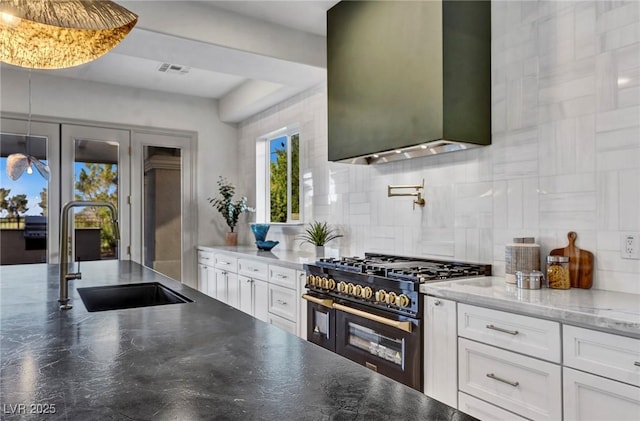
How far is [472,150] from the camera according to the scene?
2707 millimetres

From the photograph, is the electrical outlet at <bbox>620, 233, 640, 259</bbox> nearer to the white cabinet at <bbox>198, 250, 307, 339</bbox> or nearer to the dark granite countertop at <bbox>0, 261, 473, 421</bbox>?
the dark granite countertop at <bbox>0, 261, 473, 421</bbox>

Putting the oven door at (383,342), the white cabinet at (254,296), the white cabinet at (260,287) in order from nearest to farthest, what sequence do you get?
the oven door at (383,342), the white cabinet at (260,287), the white cabinet at (254,296)

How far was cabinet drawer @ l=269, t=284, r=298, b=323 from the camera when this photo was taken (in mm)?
3359

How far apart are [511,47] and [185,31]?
210 centimetres

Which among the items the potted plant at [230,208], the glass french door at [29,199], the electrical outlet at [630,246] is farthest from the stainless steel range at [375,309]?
the glass french door at [29,199]

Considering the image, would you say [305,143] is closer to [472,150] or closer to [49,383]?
[472,150]

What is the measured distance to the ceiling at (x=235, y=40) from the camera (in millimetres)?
3012

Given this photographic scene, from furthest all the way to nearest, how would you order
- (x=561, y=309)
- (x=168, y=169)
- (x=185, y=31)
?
(x=168, y=169) → (x=185, y=31) → (x=561, y=309)

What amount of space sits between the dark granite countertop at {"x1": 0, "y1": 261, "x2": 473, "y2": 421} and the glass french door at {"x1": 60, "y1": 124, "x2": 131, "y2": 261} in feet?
12.0

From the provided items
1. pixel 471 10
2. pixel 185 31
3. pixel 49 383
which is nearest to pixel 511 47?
pixel 471 10

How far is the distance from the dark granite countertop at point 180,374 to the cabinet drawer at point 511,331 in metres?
1.05

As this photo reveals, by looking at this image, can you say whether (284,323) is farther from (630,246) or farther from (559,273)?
(630,246)

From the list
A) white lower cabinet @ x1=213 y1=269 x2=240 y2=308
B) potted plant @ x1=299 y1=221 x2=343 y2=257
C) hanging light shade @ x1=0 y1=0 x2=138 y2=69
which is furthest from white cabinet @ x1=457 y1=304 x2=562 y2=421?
white lower cabinet @ x1=213 y1=269 x2=240 y2=308

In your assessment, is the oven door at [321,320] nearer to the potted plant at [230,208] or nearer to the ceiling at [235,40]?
the ceiling at [235,40]
